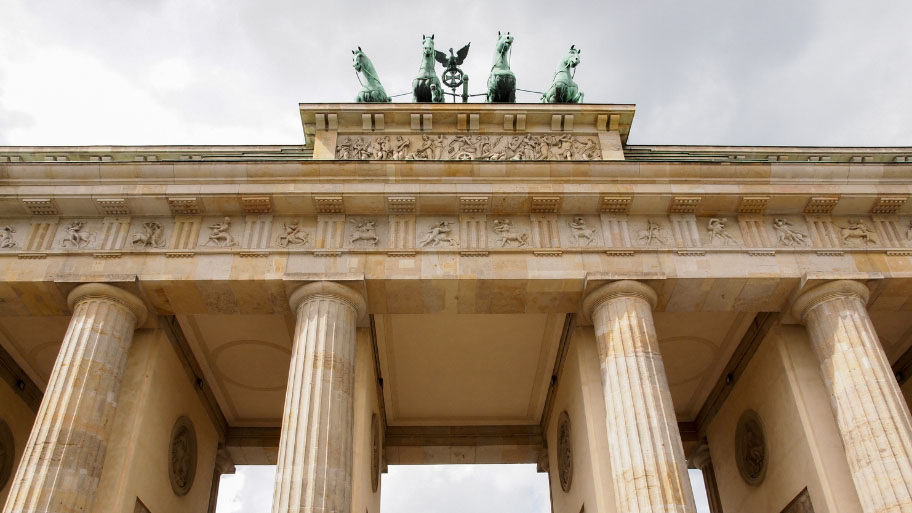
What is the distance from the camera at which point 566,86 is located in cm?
1812

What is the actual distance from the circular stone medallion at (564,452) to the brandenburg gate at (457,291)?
0.14 metres

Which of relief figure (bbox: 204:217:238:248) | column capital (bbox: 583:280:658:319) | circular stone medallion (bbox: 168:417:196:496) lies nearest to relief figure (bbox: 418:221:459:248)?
column capital (bbox: 583:280:658:319)

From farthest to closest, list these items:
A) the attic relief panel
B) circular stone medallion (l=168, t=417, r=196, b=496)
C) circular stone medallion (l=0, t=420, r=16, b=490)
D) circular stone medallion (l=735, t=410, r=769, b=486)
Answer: circular stone medallion (l=0, t=420, r=16, b=490) < the attic relief panel < circular stone medallion (l=735, t=410, r=769, b=486) < circular stone medallion (l=168, t=417, r=196, b=496)

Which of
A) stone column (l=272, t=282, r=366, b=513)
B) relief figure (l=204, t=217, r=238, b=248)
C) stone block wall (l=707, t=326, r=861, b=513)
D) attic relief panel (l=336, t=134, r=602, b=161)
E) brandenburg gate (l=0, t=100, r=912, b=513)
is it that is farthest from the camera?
attic relief panel (l=336, t=134, r=602, b=161)

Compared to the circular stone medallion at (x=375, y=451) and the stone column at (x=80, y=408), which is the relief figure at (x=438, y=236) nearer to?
the circular stone medallion at (x=375, y=451)

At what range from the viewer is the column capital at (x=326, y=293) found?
1388cm

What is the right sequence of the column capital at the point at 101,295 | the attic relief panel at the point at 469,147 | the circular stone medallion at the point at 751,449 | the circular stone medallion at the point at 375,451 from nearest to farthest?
the column capital at the point at 101,295, the circular stone medallion at the point at 751,449, the attic relief panel at the point at 469,147, the circular stone medallion at the point at 375,451

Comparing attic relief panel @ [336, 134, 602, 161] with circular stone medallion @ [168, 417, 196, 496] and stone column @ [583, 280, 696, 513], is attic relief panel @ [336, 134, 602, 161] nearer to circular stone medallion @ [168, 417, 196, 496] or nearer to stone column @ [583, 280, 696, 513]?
Answer: stone column @ [583, 280, 696, 513]

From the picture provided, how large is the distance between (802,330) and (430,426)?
10017 millimetres

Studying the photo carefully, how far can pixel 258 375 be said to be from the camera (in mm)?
18297

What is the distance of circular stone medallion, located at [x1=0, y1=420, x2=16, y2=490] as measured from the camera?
666 inches

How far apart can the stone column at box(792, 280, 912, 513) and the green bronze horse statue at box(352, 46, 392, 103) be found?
421 inches

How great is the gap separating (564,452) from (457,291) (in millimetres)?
5264

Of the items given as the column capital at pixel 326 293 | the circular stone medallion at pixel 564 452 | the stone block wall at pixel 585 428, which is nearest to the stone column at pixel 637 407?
the stone block wall at pixel 585 428
